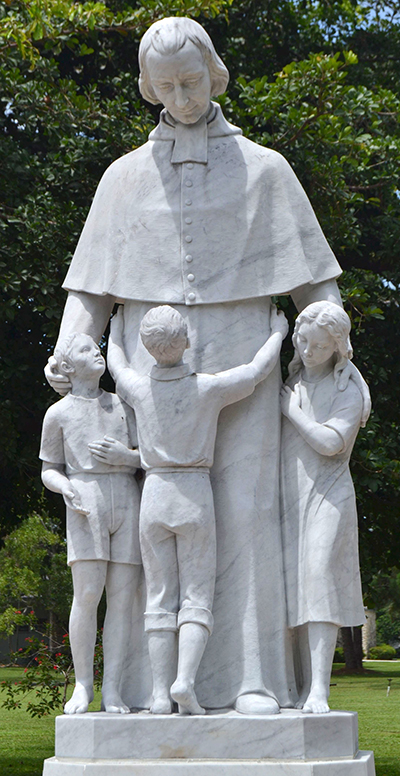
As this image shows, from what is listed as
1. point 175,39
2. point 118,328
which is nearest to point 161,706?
point 118,328

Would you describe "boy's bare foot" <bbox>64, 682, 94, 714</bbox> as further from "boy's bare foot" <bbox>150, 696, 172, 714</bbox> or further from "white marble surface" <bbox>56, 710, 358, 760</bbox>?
"boy's bare foot" <bbox>150, 696, 172, 714</bbox>

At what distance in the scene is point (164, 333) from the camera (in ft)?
16.8

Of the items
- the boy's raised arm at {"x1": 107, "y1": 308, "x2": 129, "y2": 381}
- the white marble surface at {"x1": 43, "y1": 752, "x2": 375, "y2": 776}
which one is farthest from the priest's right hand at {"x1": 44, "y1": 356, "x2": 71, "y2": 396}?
the white marble surface at {"x1": 43, "y1": 752, "x2": 375, "y2": 776}

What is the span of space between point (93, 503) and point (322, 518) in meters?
1.07

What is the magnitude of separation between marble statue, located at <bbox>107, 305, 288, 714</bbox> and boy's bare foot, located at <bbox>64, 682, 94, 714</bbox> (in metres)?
0.31

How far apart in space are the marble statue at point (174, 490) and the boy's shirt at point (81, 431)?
0.57ft

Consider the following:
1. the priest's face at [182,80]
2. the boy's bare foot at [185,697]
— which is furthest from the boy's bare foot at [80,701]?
the priest's face at [182,80]

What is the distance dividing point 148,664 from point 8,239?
5520mm

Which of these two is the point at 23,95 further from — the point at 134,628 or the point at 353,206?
the point at 134,628

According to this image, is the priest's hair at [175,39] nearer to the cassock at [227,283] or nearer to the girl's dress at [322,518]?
the cassock at [227,283]

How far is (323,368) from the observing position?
552 cm

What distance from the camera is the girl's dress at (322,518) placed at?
521 centimetres

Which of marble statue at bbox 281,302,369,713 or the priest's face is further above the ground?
the priest's face

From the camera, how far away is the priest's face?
5.47 meters
